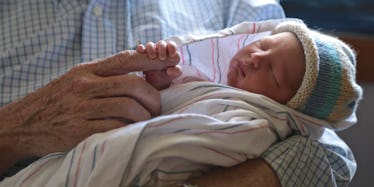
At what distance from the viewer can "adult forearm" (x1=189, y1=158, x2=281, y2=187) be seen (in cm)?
88

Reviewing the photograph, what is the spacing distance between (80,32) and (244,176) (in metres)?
0.60

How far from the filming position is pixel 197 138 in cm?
86

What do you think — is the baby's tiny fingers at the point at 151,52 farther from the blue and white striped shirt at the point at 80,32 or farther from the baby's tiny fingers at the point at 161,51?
the blue and white striped shirt at the point at 80,32

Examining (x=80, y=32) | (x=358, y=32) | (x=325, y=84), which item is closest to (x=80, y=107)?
(x=80, y=32)

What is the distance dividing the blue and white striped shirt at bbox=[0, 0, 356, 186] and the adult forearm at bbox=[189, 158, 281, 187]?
20 centimetres

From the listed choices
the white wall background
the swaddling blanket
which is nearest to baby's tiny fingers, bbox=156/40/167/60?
the swaddling blanket

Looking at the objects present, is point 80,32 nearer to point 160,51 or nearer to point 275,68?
point 160,51

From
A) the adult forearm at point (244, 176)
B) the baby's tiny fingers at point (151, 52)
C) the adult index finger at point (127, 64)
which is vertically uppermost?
the baby's tiny fingers at point (151, 52)

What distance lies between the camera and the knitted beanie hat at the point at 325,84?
38.6 inches

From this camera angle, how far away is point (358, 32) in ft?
5.38

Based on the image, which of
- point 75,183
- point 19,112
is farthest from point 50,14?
point 75,183

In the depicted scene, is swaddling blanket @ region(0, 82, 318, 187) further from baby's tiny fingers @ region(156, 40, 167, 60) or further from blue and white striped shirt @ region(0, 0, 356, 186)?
blue and white striped shirt @ region(0, 0, 356, 186)

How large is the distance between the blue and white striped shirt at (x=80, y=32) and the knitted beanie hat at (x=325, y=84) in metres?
0.11

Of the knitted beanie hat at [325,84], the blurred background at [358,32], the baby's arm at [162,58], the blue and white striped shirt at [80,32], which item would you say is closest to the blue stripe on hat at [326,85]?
the knitted beanie hat at [325,84]
